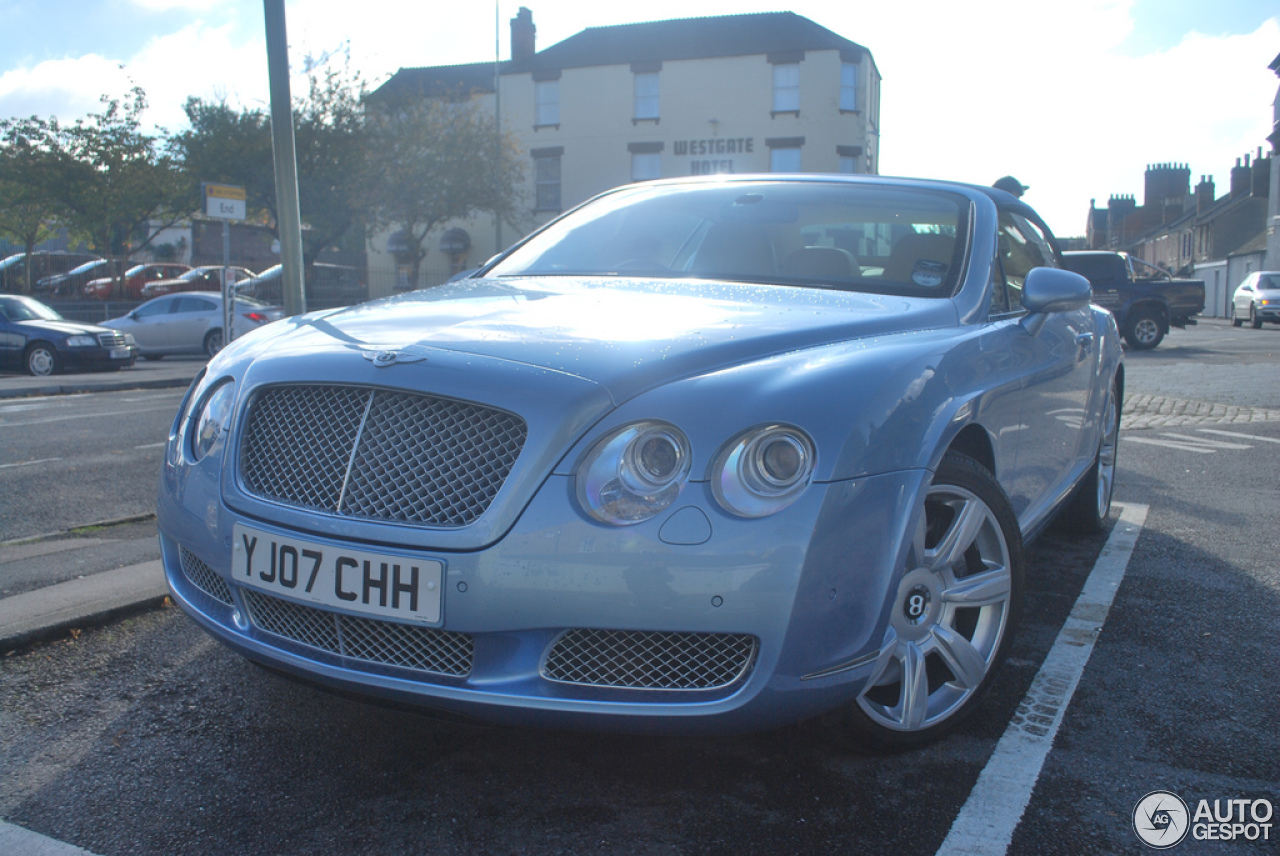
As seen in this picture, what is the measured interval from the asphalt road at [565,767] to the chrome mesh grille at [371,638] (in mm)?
306

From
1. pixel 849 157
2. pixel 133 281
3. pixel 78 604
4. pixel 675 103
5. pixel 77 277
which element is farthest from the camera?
pixel 675 103

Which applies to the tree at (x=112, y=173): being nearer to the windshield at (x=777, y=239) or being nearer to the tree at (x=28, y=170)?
the tree at (x=28, y=170)

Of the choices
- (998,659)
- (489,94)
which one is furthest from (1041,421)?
(489,94)

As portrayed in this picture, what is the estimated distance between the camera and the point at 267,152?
3136 centimetres

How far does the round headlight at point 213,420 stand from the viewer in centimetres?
259

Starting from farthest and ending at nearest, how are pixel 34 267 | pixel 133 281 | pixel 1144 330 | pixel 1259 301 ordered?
pixel 1259 301
pixel 133 281
pixel 34 267
pixel 1144 330

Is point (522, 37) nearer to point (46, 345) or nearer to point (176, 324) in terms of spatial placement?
point (176, 324)

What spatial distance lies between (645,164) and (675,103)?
99.2 inches

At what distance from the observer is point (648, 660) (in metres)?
2.13

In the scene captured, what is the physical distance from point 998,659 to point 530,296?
5.41ft

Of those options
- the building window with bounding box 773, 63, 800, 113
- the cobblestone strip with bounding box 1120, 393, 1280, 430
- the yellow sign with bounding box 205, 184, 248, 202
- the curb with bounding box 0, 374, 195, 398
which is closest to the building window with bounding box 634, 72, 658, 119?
the building window with bounding box 773, 63, 800, 113

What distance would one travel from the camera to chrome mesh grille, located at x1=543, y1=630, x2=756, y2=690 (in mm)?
2117

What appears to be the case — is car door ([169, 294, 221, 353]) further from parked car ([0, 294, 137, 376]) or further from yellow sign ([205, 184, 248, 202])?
yellow sign ([205, 184, 248, 202])

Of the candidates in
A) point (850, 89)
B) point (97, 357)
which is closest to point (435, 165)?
point (850, 89)
